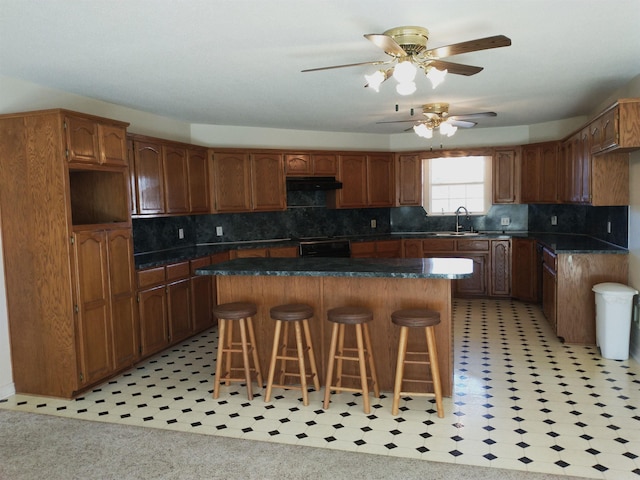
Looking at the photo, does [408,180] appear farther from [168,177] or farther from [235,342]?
[235,342]

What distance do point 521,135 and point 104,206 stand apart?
19.0 ft

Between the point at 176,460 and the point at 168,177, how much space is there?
337 cm

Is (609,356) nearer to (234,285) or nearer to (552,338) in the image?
(552,338)

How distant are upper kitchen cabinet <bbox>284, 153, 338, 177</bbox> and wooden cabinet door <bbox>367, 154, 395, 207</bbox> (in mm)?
613

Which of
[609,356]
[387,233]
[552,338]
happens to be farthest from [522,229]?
[609,356]

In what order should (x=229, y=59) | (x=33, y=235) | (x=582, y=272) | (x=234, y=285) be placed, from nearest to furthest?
1. (x=229, y=59)
2. (x=33, y=235)
3. (x=234, y=285)
4. (x=582, y=272)

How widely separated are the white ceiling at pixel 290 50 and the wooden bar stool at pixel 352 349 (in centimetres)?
184

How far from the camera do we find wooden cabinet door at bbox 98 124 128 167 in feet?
13.6

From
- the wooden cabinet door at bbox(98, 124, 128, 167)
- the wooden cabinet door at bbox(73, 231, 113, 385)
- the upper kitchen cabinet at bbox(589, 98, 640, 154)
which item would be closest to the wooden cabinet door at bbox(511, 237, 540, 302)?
the upper kitchen cabinet at bbox(589, 98, 640, 154)

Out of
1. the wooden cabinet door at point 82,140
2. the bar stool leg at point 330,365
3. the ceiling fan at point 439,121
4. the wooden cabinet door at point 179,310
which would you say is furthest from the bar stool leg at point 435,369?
the wooden cabinet door at point 82,140

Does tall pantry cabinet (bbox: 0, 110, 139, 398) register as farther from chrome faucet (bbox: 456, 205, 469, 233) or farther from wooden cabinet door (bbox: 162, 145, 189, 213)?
chrome faucet (bbox: 456, 205, 469, 233)

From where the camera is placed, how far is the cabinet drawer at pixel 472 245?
7125 millimetres

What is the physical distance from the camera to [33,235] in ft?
12.7

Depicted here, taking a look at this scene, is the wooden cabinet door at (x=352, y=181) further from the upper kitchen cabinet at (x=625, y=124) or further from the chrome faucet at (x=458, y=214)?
the upper kitchen cabinet at (x=625, y=124)
